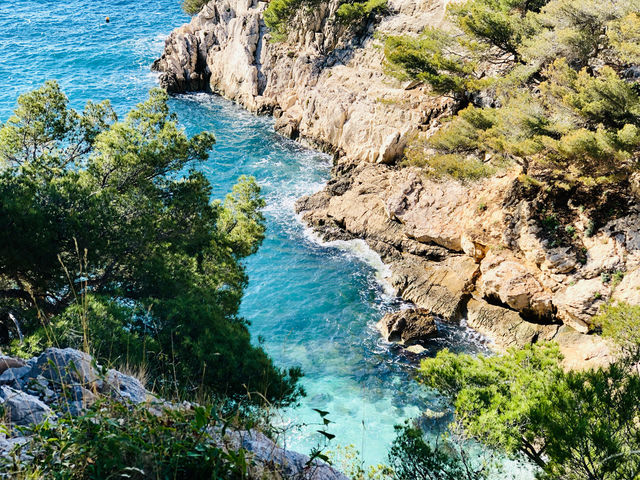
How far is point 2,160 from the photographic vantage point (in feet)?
44.8

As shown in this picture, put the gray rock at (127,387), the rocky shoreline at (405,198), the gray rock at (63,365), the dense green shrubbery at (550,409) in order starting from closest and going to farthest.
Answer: the gray rock at (127,387) → the gray rock at (63,365) → the dense green shrubbery at (550,409) → the rocky shoreline at (405,198)

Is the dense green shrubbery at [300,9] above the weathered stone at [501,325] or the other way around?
above

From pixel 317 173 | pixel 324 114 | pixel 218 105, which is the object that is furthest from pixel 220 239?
pixel 218 105

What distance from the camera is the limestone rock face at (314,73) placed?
28812 millimetres

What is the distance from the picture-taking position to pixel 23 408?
16.5 ft

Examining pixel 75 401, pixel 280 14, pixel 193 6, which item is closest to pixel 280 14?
pixel 280 14

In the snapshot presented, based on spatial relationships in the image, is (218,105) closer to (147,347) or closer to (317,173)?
(317,173)

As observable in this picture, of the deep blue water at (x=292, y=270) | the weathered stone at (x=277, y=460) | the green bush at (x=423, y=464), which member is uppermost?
the weathered stone at (x=277, y=460)

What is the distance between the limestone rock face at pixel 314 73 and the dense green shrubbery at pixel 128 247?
1421cm

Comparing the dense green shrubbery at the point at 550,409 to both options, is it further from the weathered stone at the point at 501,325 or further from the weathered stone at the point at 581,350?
the weathered stone at the point at 501,325

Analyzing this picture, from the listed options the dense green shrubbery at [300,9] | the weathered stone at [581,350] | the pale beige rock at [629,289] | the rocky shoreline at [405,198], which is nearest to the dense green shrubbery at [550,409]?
the rocky shoreline at [405,198]

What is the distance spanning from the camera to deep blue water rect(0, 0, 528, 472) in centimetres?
1697

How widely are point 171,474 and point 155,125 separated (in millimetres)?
12879

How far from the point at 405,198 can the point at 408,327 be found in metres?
7.44
